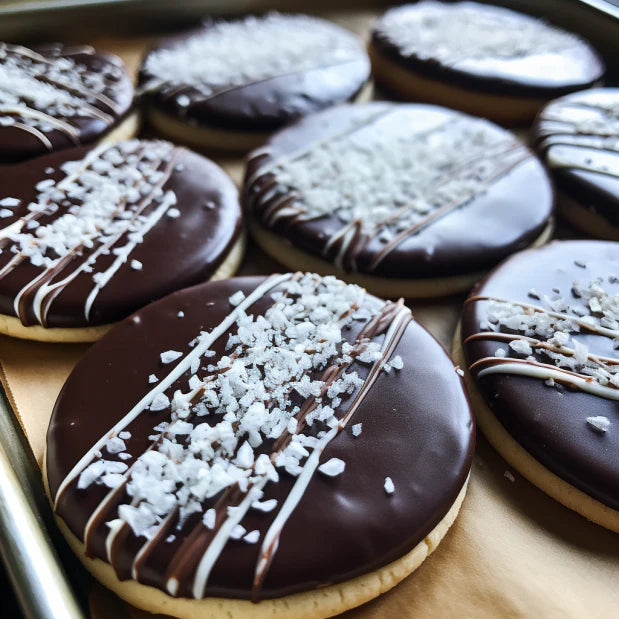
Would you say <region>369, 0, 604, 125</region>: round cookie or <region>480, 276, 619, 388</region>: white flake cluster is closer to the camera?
<region>480, 276, 619, 388</region>: white flake cluster

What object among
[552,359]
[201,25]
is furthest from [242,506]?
[201,25]

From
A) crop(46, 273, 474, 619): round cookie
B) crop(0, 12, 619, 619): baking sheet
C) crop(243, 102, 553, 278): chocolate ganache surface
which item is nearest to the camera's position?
crop(46, 273, 474, 619): round cookie

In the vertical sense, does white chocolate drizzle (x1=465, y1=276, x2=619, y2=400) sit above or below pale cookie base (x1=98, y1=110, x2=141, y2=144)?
above

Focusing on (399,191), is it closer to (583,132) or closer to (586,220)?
(586,220)

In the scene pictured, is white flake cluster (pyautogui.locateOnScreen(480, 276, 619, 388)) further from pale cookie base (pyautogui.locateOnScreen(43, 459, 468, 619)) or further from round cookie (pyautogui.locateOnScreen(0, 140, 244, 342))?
round cookie (pyautogui.locateOnScreen(0, 140, 244, 342))

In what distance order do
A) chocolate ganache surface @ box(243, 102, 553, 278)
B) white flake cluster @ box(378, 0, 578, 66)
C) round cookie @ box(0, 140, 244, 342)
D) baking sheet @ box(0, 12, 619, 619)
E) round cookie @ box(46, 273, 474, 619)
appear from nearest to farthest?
round cookie @ box(46, 273, 474, 619) → baking sheet @ box(0, 12, 619, 619) → round cookie @ box(0, 140, 244, 342) → chocolate ganache surface @ box(243, 102, 553, 278) → white flake cluster @ box(378, 0, 578, 66)

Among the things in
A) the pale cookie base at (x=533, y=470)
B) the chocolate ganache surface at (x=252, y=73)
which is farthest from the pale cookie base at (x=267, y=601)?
the chocolate ganache surface at (x=252, y=73)

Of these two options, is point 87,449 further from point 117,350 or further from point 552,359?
point 552,359

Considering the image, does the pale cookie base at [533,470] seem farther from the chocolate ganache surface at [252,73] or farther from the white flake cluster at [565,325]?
the chocolate ganache surface at [252,73]

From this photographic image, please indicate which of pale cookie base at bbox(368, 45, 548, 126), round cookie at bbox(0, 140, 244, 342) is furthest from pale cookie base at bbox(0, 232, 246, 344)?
pale cookie base at bbox(368, 45, 548, 126)

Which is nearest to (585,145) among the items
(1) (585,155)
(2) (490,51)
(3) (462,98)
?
(1) (585,155)
